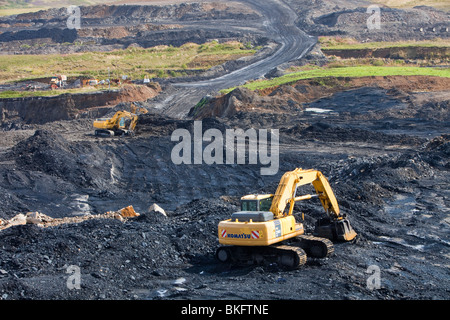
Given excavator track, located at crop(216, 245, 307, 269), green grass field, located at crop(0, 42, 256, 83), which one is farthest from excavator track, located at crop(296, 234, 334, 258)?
green grass field, located at crop(0, 42, 256, 83)

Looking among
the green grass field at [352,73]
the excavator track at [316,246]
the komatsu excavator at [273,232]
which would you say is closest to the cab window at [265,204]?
the komatsu excavator at [273,232]

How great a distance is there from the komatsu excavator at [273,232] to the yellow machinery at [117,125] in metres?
23.3

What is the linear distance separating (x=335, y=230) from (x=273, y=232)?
95.8 inches

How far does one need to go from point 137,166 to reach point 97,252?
15.5 m

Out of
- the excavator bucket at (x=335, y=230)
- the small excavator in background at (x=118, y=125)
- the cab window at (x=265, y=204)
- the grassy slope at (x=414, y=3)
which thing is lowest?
the small excavator in background at (x=118, y=125)

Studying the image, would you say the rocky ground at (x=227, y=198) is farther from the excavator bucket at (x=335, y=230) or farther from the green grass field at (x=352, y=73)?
the green grass field at (x=352, y=73)

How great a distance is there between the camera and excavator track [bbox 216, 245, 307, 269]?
39.0 ft

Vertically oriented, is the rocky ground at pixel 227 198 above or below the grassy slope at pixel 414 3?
below

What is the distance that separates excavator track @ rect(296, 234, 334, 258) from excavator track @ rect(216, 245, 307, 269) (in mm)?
343

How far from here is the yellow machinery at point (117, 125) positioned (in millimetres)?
35031

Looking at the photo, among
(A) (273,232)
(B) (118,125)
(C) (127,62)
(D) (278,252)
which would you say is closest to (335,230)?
(D) (278,252)

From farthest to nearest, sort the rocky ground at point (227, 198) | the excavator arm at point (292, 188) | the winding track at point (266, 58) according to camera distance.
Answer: the winding track at point (266, 58) → the excavator arm at point (292, 188) → the rocky ground at point (227, 198)

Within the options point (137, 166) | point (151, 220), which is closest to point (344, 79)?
point (137, 166)

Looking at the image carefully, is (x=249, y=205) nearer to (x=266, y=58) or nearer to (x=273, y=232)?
(x=273, y=232)
